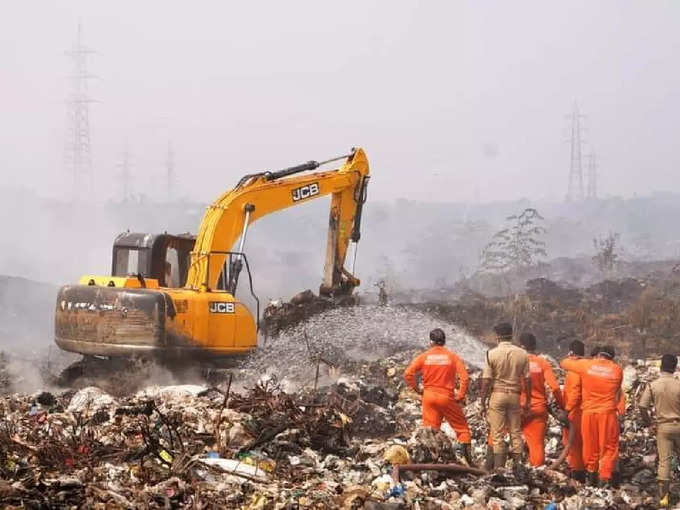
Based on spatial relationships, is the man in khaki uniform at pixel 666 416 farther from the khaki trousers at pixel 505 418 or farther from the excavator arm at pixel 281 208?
the excavator arm at pixel 281 208

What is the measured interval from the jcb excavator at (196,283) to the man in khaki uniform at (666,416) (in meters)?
4.82

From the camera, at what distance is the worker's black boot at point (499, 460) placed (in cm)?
838

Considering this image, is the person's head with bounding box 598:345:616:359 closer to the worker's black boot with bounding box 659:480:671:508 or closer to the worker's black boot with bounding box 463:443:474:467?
the worker's black boot with bounding box 659:480:671:508

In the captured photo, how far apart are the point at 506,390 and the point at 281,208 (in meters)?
4.96

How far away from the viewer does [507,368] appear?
27.9 ft

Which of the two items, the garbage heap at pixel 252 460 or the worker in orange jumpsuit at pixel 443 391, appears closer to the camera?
the garbage heap at pixel 252 460

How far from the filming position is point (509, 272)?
1204 inches

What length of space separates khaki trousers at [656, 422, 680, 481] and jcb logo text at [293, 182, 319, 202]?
6.10m

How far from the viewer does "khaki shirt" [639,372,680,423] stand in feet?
27.0

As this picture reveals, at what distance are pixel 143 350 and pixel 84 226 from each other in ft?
85.1

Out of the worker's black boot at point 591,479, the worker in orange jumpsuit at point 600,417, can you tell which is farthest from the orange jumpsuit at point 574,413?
the worker's black boot at point 591,479

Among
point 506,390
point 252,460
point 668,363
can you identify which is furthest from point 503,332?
point 252,460

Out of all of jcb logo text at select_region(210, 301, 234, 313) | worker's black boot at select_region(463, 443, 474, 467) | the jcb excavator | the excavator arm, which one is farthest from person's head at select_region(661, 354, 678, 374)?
the excavator arm

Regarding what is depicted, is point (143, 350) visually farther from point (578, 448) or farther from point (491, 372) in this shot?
point (578, 448)
